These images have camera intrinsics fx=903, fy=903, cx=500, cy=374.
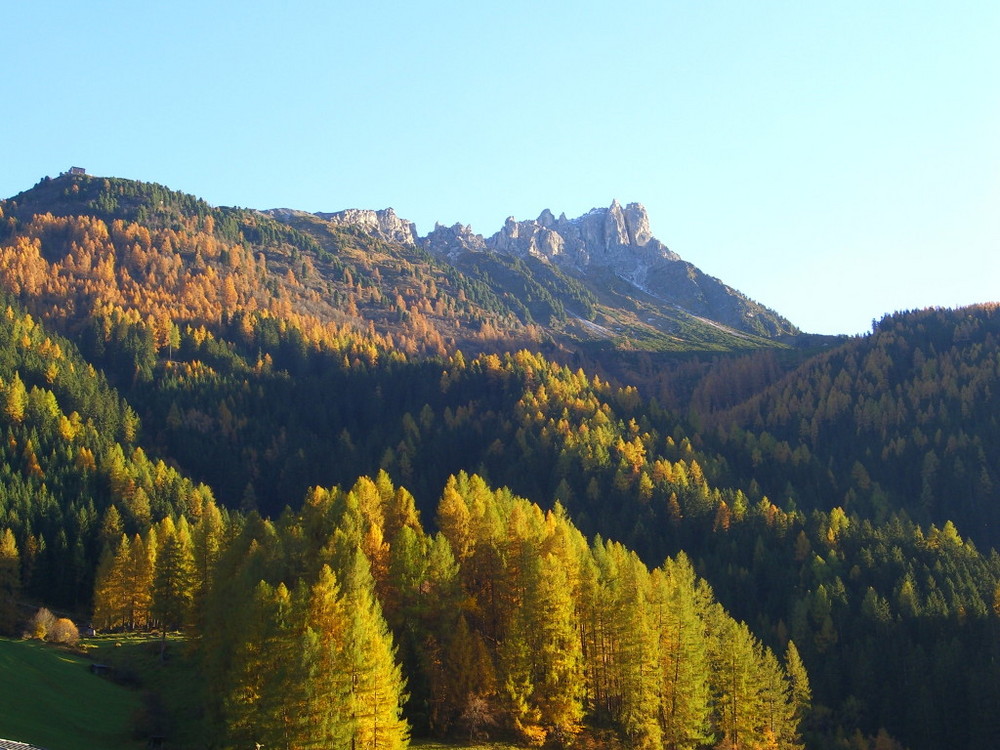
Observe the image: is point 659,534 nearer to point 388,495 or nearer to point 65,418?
point 388,495

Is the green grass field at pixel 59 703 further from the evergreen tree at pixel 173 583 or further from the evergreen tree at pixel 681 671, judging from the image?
the evergreen tree at pixel 681 671

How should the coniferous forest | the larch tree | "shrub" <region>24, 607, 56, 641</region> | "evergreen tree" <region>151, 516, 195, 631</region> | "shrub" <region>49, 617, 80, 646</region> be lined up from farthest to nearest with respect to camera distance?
"shrub" <region>24, 607, 56, 641</region>
"shrub" <region>49, 617, 80, 646</region>
"evergreen tree" <region>151, 516, 195, 631</region>
the coniferous forest
the larch tree

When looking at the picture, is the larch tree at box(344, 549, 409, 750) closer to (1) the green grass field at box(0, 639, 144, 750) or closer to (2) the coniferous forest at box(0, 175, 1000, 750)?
(2) the coniferous forest at box(0, 175, 1000, 750)

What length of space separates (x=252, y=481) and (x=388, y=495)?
391ft

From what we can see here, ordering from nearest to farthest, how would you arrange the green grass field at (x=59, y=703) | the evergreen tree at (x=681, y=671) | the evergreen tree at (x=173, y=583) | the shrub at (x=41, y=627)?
the green grass field at (x=59, y=703) → the evergreen tree at (x=681, y=671) → the evergreen tree at (x=173, y=583) → the shrub at (x=41, y=627)

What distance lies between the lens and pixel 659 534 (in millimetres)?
152000

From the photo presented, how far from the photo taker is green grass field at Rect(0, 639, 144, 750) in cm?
5978

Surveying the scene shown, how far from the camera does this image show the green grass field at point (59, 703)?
196ft

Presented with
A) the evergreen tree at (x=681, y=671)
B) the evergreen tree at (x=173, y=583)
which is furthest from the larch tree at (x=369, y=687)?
the evergreen tree at (x=173, y=583)

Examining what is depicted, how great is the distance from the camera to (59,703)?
2625 inches

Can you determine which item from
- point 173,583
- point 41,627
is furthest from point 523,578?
point 41,627

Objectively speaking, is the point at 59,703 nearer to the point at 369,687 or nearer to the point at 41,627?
the point at 41,627

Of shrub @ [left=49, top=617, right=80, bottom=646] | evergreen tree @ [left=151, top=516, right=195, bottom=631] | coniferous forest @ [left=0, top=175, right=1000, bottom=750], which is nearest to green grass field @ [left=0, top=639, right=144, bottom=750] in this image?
shrub @ [left=49, top=617, right=80, bottom=646]

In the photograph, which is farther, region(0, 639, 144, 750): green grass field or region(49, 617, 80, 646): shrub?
region(49, 617, 80, 646): shrub
